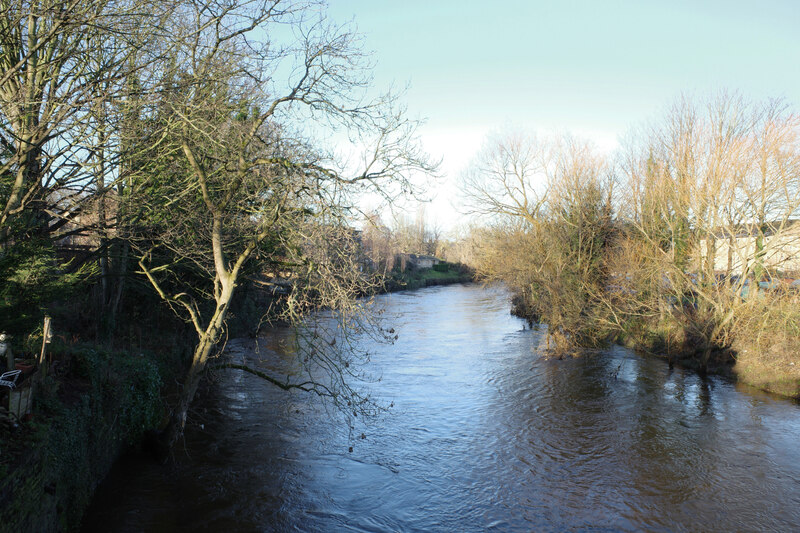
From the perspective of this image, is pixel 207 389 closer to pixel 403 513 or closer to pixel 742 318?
pixel 403 513

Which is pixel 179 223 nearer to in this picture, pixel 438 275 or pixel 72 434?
pixel 72 434

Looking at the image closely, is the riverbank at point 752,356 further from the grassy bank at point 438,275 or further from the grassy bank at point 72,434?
the grassy bank at point 438,275

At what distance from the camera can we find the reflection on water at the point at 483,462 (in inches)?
357

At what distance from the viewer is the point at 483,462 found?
11516mm

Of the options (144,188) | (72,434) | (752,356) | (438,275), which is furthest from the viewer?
(438,275)

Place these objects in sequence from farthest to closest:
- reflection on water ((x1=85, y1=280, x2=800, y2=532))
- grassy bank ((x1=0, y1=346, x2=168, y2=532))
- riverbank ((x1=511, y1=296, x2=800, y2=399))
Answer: riverbank ((x1=511, y1=296, x2=800, y2=399)), reflection on water ((x1=85, y1=280, x2=800, y2=532)), grassy bank ((x1=0, y1=346, x2=168, y2=532))

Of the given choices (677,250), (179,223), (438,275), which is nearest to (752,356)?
(677,250)

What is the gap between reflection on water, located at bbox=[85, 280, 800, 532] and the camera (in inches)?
357

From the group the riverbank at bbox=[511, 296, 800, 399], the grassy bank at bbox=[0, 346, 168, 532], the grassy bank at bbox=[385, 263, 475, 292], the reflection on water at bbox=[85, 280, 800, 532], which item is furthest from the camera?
the grassy bank at bbox=[385, 263, 475, 292]

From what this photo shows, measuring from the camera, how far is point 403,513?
933cm

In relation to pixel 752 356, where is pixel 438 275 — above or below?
above

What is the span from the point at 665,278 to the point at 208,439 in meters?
16.1

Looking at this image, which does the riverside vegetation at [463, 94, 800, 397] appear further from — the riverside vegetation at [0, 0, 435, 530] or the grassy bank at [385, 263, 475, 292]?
the grassy bank at [385, 263, 475, 292]

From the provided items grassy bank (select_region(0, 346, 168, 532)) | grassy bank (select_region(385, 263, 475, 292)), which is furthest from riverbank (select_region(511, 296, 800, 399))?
grassy bank (select_region(385, 263, 475, 292))
